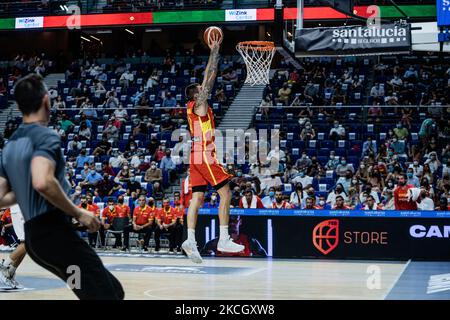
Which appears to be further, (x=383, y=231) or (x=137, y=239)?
(x=137, y=239)

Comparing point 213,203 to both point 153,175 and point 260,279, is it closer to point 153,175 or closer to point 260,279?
point 153,175

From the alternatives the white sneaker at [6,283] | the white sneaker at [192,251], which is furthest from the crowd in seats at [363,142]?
the white sneaker at [6,283]

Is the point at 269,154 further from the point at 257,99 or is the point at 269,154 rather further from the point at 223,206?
the point at 223,206

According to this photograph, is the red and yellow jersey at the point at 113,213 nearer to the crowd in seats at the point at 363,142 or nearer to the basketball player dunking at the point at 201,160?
the crowd in seats at the point at 363,142

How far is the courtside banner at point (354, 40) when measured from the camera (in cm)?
1461

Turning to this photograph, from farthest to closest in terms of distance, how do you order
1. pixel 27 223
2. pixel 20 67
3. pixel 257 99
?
pixel 20 67 < pixel 257 99 < pixel 27 223

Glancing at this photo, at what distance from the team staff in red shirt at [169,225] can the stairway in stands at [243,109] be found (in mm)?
5151

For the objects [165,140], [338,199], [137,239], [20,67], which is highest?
[20,67]

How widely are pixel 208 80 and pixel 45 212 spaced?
4.41m

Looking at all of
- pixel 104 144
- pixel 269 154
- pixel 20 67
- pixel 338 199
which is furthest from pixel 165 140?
pixel 20 67

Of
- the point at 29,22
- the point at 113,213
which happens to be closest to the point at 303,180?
the point at 113,213

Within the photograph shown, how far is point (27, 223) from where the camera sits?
15.4 ft

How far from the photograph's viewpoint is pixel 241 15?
27.3m

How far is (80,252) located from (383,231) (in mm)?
12362
